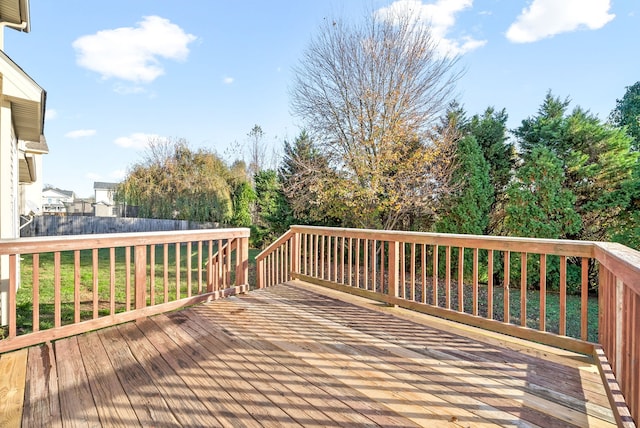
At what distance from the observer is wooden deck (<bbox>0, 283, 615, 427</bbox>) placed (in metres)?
1.65

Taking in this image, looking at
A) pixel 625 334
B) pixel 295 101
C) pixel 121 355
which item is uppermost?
pixel 295 101

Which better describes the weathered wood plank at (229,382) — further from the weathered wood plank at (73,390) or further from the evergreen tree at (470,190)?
the evergreen tree at (470,190)

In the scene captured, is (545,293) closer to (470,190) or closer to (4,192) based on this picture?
(470,190)

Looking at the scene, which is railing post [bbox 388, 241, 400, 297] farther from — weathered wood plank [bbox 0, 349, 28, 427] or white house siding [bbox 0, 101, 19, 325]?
white house siding [bbox 0, 101, 19, 325]

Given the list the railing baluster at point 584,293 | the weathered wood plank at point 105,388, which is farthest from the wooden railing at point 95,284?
the railing baluster at point 584,293

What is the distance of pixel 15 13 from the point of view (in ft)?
15.4

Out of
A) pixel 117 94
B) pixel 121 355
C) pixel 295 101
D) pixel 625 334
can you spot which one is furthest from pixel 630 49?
pixel 117 94

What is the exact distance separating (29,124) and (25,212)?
8057 mm

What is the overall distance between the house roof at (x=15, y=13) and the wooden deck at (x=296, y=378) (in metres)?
4.96

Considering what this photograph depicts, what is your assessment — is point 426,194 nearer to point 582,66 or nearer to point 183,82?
point 582,66

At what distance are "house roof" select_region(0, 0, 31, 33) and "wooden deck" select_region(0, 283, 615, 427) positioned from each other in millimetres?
4961

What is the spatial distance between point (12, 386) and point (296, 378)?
174cm

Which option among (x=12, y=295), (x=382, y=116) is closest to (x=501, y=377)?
(x=12, y=295)

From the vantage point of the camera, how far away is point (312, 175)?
27.9 ft
